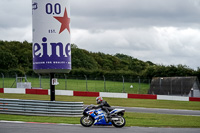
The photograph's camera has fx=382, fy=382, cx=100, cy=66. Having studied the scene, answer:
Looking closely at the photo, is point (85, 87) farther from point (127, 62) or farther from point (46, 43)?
point (127, 62)

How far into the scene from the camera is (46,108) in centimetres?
2061

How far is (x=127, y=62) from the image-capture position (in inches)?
4562

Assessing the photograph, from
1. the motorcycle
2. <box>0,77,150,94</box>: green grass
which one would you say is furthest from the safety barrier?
the motorcycle

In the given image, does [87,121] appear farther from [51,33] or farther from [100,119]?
[51,33]

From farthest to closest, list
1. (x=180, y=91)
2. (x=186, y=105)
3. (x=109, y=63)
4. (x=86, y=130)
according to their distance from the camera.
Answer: (x=109, y=63)
(x=180, y=91)
(x=186, y=105)
(x=86, y=130)

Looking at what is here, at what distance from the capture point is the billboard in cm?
2117

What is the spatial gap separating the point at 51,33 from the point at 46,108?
415cm

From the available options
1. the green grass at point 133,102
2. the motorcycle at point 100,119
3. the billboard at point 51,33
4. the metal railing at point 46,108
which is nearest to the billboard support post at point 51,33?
the billboard at point 51,33

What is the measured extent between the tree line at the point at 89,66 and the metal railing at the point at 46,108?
30.6m

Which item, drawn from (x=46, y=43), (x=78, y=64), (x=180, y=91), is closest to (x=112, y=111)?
(x=46, y=43)

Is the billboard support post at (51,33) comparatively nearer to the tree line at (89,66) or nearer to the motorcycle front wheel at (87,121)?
the motorcycle front wheel at (87,121)

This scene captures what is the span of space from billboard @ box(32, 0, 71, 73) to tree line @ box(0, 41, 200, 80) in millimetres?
29755

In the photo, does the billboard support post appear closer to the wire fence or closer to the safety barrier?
the safety barrier

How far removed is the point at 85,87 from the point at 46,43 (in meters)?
23.1
